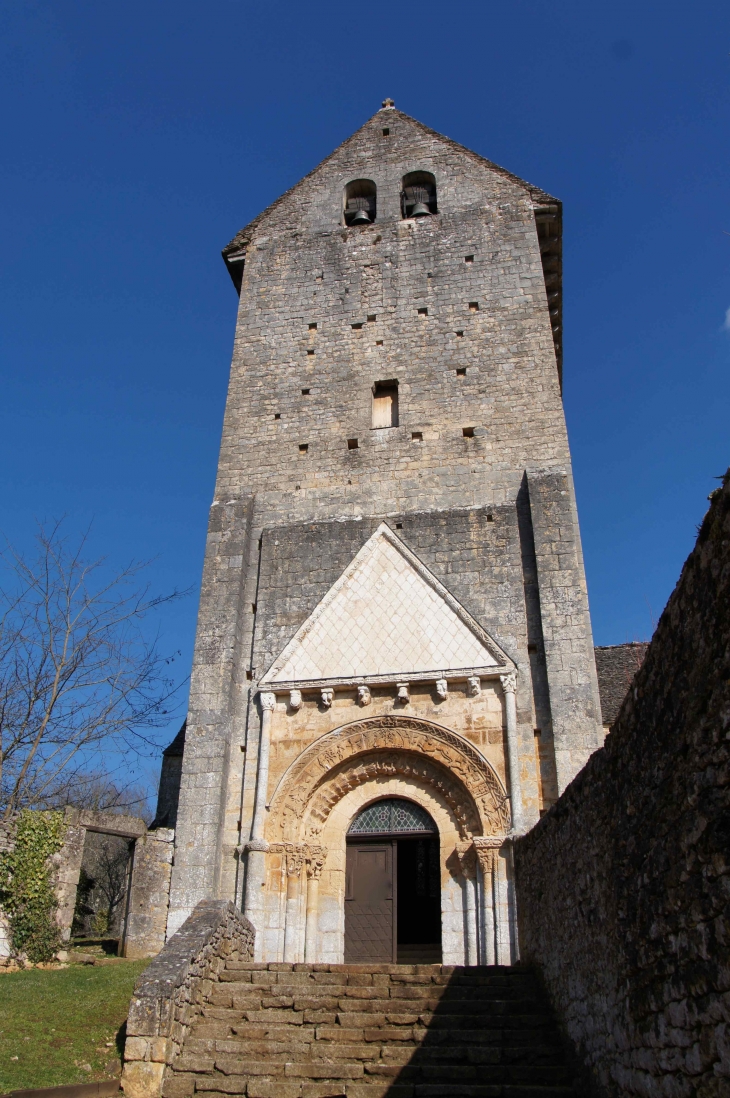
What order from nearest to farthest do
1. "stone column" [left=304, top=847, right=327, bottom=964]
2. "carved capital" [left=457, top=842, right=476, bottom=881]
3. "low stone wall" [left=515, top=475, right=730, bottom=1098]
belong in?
"low stone wall" [left=515, top=475, right=730, bottom=1098] → "carved capital" [left=457, top=842, right=476, bottom=881] → "stone column" [left=304, top=847, right=327, bottom=964]

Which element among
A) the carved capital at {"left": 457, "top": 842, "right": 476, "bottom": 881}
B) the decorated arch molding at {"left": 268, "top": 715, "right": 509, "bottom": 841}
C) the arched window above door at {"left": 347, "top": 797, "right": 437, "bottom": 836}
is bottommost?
the carved capital at {"left": 457, "top": 842, "right": 476, "bottom": 881}

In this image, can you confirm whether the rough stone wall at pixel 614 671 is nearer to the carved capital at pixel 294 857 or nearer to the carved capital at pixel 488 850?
the carved capital at pixel 488 850

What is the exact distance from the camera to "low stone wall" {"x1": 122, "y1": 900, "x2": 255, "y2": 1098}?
6.62 metres

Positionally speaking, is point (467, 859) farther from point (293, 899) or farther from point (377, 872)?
→ point (293, 899)

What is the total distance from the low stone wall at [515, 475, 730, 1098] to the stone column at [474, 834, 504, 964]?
353 cm

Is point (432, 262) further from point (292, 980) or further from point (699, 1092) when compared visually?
point (699, 1092)

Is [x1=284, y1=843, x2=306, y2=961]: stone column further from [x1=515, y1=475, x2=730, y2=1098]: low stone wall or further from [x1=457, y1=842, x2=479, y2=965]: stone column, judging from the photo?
[x1=515, y1=475, x2=730, y2=1098]: low stone wall

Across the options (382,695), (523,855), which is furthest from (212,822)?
(523,855)

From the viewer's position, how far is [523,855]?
27.8 feet

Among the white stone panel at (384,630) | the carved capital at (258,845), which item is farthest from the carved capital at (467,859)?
the carved capital at (258,845)

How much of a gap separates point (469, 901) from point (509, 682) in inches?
103

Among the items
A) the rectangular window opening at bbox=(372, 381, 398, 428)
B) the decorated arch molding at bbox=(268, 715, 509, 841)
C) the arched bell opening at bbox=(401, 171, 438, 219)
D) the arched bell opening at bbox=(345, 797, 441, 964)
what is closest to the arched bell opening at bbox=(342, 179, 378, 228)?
the arched bell opening at bbox=(401, 171, 438, 219)


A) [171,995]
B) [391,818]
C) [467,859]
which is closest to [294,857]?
[391,818]

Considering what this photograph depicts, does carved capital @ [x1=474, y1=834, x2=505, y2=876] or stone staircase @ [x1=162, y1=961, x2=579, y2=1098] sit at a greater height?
carved capital @ [x1=474, y1=834, x2=505, y2=876]
